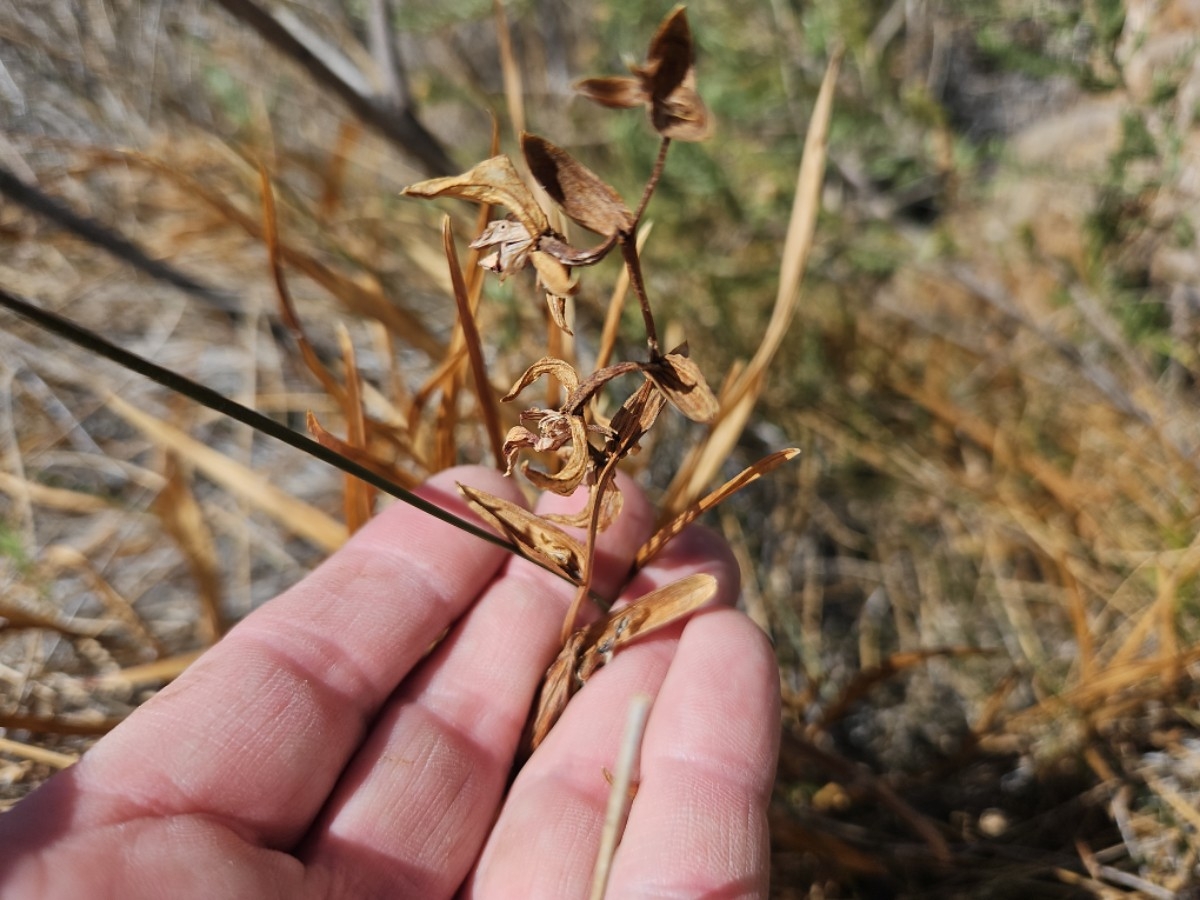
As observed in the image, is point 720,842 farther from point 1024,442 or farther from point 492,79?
point 492,79

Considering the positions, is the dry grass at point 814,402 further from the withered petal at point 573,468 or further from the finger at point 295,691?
the withered petal at point 573,468

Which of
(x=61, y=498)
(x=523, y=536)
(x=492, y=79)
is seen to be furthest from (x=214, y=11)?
(x=523, y=536)

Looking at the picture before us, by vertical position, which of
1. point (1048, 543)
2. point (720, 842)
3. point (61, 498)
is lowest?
point (720, 842)

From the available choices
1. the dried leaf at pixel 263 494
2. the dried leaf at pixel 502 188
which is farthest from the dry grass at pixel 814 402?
the dried leaf at pixel 502 188

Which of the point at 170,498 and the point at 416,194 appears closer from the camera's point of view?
the point at 416,194

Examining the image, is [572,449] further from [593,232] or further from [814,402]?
[814,402]

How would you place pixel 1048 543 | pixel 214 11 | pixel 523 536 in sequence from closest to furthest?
pixel 523 536, pixel 1048 543, pixel 214 11
